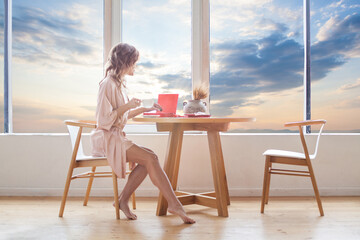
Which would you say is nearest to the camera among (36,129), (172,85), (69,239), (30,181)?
(69,239)

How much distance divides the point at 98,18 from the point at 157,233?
7.38 feet

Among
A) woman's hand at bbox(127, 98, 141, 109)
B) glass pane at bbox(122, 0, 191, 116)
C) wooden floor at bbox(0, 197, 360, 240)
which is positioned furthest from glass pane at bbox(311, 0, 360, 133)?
woman's hand at bbox(127, 98, 141, 109)

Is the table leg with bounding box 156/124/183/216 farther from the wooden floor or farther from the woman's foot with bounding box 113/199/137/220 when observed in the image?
the woman's foot with bounding box 113/199/137/220

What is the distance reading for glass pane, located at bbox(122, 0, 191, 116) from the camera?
3465mm

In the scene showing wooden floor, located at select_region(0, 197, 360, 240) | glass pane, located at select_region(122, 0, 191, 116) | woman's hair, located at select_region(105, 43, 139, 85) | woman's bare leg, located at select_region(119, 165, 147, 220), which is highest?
glass pane, located at select_region(122, 0, 191, 116)

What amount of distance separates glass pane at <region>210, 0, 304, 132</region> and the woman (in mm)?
1202

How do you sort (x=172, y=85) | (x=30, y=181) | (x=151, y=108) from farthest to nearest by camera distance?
(x=172, y=85)
(x=30, y=181)
(x=151, y=108)

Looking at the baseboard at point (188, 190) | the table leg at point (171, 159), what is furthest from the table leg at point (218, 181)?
the baseboard at point (188, 190)

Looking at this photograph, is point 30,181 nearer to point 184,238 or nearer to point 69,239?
point 69,239

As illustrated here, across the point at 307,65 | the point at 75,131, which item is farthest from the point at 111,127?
the point at 307,65

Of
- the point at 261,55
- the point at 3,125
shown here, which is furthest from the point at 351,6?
the point at 3,125

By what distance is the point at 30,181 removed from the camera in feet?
10.7

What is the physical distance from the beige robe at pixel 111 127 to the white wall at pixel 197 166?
2.66ft

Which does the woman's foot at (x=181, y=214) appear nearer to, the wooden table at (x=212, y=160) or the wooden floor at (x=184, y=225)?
the wooden floor at (x=184, y=225)
